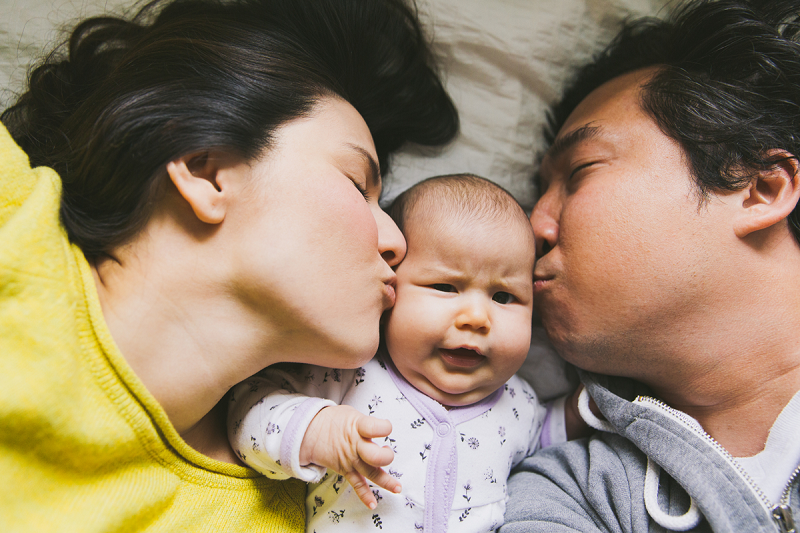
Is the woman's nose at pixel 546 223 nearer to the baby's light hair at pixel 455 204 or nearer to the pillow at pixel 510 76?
the baby's light hair at pixel 455 204

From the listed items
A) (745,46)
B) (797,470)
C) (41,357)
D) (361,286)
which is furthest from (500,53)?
(41,357)

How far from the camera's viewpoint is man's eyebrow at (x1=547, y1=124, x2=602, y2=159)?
1.29 m

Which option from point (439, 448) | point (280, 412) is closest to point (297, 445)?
point (280, 412)

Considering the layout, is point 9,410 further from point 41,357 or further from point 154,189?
point 154,189

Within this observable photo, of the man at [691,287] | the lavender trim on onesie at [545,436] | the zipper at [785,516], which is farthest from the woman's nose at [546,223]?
the zipper at [785,516]

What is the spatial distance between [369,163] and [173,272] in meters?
0.50

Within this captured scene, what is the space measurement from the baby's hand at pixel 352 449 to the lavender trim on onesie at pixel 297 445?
0.02 m

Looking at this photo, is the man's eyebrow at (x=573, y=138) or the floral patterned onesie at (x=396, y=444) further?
the man's eyebrow at (x=573, y=138)

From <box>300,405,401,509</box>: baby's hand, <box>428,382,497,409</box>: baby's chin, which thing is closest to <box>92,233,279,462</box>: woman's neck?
<box>300,405,401,509</box>: baby's hand

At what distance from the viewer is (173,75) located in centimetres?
103

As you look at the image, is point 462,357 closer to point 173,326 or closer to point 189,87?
point 173,326

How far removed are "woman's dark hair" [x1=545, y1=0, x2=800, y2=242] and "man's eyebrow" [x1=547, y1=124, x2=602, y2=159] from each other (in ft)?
0.45

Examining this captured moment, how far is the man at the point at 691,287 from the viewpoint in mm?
1115

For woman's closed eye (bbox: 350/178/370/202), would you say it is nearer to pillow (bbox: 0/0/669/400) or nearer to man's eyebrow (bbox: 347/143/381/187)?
man's eyebrow (bbox: 347/143/381/187)
